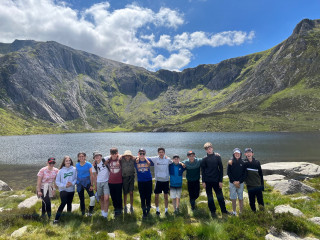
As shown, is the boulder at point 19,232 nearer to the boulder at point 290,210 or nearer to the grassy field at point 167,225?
the grassy field at point 167,225

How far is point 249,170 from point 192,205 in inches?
155

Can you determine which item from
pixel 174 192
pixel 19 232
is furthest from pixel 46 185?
pixel 174 192

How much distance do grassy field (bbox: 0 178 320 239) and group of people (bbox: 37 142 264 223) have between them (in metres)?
0.60

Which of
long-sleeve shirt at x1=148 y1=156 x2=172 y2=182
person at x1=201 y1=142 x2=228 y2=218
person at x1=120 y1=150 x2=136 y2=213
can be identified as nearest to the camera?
person at x1=201 y1=142 x2=228 y2=218

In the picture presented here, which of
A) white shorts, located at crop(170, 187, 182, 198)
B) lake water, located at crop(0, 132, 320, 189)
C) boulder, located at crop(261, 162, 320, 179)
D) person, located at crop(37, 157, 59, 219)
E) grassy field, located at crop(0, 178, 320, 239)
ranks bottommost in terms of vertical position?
lake water, located at crop(0, 132, 320, 189)

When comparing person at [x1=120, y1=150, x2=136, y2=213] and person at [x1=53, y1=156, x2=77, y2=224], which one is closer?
person at [x1=53, y1=156, x2=77, y2=224]

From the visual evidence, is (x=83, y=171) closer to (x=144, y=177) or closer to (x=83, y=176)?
(x=83, y=176)

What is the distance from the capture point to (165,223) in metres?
9.65

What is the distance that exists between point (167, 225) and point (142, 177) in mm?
2989

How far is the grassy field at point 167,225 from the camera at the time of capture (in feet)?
27.2

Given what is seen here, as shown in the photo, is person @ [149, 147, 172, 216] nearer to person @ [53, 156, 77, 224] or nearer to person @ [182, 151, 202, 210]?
person @ [182, 151, 202, 210]

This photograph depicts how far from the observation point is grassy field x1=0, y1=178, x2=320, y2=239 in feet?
27.2

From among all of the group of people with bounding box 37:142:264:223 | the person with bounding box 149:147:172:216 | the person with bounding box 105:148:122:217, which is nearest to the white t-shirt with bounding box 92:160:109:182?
the group of people with bounding box 37:142:264:223

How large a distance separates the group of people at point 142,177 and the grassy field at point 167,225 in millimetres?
599
